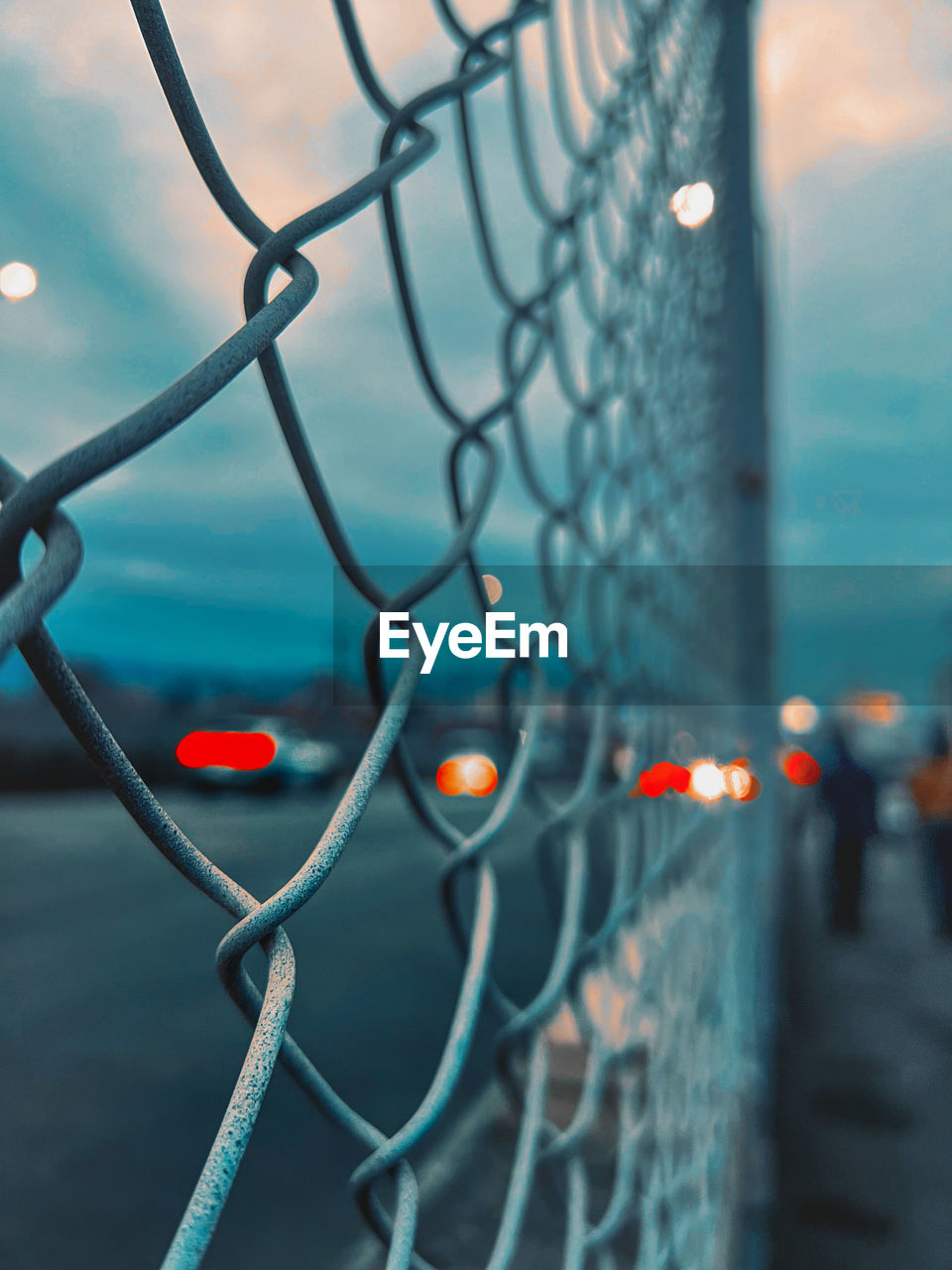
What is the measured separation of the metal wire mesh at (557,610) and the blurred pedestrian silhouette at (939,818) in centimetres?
481

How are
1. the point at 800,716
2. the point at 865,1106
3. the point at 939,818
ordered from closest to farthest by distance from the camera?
the point at 865,1106 < the point at 939,818 < the point at 800,716

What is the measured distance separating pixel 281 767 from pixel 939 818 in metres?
9.46

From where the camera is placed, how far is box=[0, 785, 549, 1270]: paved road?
263 centimetres

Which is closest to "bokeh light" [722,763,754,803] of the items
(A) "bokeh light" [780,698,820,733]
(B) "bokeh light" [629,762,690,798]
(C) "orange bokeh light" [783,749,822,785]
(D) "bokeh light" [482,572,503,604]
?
(B) "bokeh light" [629,762,690,798]

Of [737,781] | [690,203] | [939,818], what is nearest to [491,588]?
[690,203]

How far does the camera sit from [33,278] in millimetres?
302

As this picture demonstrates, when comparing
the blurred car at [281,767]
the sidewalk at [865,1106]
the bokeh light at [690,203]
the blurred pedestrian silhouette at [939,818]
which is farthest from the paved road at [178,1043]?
the blurred car at [281,767]

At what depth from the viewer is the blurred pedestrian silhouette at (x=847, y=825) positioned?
6.26 m

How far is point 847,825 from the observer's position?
6.44 m

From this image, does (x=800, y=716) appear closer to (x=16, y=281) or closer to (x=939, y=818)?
(x=939, y=818)

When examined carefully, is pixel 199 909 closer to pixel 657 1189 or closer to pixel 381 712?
pixel 657 1189

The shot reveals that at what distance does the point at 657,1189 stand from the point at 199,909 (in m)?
6.44

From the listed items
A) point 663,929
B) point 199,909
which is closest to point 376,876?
point 199,909

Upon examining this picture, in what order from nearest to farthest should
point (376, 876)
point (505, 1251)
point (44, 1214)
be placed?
point (505, 1251) → point (44, 1214) → point (376, 876)
